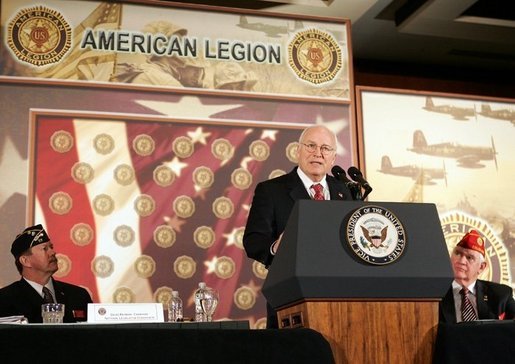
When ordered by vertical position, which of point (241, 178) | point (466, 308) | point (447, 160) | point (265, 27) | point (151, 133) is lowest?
point (466, 308)

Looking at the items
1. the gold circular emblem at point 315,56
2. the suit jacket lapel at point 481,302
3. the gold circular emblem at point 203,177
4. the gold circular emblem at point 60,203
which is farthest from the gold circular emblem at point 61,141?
the suit jacket lapel at point 481,302

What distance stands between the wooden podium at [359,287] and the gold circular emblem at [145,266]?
274 cm

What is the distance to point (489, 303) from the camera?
11.2 feet

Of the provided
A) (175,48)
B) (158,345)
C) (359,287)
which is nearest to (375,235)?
(359,287)

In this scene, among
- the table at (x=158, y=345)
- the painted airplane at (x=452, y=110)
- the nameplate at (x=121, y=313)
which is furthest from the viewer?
the painted airplane at (x=452, y=110)

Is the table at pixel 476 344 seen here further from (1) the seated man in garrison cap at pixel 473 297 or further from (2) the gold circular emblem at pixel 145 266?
(2) the gold circular emblem at pixel 145 266

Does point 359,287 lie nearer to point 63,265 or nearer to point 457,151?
point 63,265

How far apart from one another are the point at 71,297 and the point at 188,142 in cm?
116

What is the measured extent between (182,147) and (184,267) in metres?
0.69

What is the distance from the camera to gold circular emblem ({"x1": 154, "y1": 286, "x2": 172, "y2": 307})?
412cm

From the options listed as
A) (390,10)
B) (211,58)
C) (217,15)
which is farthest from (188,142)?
(390,10)

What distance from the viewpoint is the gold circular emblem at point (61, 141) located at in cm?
414

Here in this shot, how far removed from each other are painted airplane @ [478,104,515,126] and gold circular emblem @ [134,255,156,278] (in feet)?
7.92

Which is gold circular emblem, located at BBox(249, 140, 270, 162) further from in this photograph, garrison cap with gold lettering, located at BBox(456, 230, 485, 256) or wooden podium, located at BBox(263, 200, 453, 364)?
wooden podium, located at BBox(263, 200, 453, 364)
